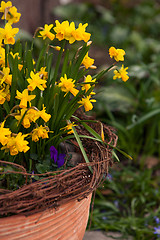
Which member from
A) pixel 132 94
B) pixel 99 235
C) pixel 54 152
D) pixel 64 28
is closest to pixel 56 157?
pixel 54 152

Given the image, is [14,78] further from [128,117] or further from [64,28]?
[128,117]

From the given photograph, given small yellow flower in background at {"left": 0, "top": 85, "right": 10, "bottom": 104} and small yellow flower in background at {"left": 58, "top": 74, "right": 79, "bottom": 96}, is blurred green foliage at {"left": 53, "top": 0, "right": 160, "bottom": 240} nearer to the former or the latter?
small yellow flower in background at {"left": 58, "top": 74, "right": 79, "bottom": 96}

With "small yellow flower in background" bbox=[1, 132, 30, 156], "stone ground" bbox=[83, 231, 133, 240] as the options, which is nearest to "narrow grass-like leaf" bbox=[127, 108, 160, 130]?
"stone ground" bbox=[83, 231, 133, 240]

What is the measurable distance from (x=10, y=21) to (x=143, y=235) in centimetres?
131

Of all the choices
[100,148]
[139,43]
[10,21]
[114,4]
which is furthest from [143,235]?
[114,4]

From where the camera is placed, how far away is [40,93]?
3.83 ft

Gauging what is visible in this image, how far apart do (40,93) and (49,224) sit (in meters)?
0.46

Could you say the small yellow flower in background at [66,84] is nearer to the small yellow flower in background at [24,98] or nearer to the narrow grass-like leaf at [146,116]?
the small yellow flower in background at [24,98]

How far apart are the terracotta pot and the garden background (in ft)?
1.20

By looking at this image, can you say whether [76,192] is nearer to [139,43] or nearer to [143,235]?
[143,235]

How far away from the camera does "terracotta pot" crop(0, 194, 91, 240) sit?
37.3 inches

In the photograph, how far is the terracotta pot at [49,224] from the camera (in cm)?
95

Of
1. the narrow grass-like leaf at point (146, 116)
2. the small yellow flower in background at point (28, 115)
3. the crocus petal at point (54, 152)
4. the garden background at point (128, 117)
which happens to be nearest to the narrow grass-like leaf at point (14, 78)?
the small yellow flower in background at point (28, 115)

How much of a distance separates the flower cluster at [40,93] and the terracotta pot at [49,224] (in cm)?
19
